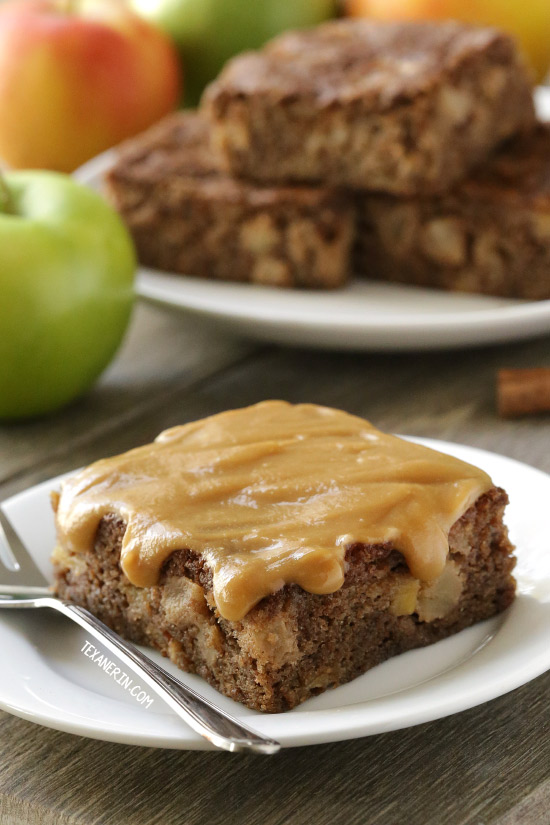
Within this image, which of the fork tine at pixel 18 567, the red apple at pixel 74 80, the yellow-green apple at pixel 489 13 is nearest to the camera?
the fork tine at pixel 18 567

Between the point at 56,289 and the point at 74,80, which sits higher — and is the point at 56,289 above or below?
below

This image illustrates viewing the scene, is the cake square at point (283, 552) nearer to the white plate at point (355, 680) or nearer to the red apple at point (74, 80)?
the white plate at point (355, 680)

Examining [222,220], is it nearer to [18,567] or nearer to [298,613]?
[18,567]

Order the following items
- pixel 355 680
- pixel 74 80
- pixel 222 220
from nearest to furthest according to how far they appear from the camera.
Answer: pixel 355 680 → pixel 222 220 → pixel 74 80

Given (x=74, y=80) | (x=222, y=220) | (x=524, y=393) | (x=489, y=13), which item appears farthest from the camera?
(x=489, y=13)

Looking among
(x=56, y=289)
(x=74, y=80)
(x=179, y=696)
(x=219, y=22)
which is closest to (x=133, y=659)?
(x=179, y=696)

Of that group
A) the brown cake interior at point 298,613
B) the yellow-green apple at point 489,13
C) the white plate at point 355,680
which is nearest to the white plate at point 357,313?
the white plate at point 355,680

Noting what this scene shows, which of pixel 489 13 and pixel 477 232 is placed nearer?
pixel 477 232
